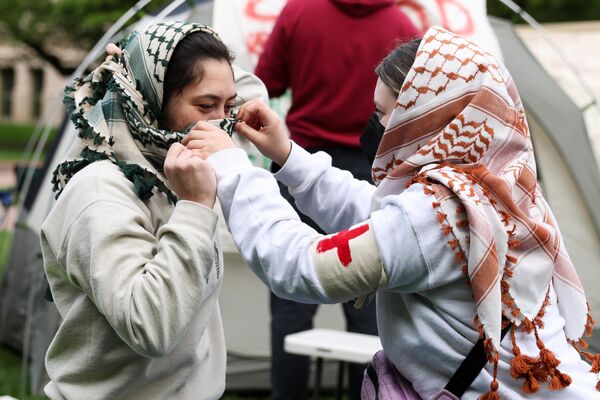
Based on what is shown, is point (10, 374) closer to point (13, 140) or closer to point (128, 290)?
point (128, 290)

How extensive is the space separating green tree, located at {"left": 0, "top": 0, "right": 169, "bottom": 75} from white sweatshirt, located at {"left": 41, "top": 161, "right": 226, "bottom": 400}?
20181 mm

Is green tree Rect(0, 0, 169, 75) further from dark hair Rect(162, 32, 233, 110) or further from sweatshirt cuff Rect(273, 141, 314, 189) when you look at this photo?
dark hair Rect(162, 32, 233, 110)

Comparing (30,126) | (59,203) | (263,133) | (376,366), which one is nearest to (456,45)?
(263,133)

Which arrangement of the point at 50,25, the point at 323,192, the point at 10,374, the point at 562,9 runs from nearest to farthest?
1. the point at 323,192
2. the point at 10,374
3. the point at 562,9
4. the point at 50,25

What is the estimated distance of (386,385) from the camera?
6.15 feet

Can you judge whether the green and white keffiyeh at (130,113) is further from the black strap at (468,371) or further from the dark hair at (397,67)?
the black strap at (468,371)

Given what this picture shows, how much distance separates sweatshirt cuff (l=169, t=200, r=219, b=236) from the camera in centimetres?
173

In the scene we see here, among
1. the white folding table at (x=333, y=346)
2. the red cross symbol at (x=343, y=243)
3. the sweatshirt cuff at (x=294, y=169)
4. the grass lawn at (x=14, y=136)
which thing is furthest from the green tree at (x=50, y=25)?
the red cross symbol at (x=343, y=243)

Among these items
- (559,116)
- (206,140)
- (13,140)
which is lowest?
(13,140)

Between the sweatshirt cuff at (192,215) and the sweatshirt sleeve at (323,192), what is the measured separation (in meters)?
0.46

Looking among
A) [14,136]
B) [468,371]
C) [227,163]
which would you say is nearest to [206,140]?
[227,163]

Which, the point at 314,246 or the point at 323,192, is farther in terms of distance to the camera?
the point at 323,192

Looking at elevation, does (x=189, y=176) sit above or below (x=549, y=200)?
above

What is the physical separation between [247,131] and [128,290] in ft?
1.79
